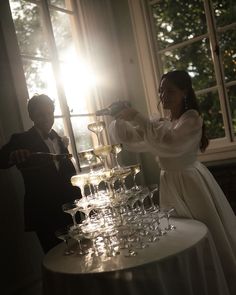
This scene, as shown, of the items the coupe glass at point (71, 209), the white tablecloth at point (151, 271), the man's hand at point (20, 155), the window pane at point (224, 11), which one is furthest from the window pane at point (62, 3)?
the white tablecloth at point (151, 271)

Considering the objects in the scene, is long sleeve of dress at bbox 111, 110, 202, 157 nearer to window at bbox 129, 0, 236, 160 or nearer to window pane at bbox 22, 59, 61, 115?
window pane at bbox 22, 59, 61, 115

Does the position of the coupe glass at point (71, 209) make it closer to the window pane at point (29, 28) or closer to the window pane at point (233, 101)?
the window pane at point (29, 28)

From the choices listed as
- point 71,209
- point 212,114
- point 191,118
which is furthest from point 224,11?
point 71,209

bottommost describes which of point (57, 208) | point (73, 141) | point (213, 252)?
point (213, 252)

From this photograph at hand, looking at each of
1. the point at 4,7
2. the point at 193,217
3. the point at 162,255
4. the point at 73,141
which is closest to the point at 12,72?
the point at 4,7

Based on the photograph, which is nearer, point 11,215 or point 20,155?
point 20,155

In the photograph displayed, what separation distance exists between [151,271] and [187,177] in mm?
777

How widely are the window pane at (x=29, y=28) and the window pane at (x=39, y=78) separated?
8 cm

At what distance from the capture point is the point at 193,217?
1869 millimetres

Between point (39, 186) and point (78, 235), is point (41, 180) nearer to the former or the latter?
point (39, 186)

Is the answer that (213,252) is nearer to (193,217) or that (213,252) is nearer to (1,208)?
(193,217)

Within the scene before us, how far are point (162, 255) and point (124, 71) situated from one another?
8.19ft

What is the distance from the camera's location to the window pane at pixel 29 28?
106 inches

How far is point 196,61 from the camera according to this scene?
3.36 m
